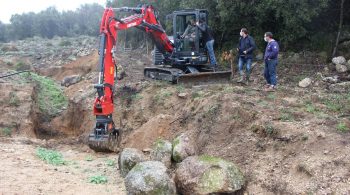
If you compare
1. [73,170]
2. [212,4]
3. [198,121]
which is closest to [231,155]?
[198,121]

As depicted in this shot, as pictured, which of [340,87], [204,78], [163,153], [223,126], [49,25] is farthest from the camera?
[49,25]

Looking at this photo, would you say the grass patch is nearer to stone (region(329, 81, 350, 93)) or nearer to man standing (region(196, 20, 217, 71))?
man standing (region(196, 20, 217, 71))

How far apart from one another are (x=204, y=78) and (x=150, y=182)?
673 centimetres

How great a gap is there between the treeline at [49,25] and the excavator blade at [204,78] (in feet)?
152

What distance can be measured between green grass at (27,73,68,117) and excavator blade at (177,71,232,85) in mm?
5580

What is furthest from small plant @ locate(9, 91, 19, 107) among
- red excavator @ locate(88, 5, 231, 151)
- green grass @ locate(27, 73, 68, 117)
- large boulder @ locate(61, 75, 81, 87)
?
large boulder @ locate(61, 75, 81, 87)

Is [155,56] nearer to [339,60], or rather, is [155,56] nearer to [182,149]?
[339,60]

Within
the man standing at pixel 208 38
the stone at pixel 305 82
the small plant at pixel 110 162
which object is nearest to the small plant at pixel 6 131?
the small plant at pixel 110 162

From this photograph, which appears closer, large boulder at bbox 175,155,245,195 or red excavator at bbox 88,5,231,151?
large boulder at bbox 175,155,245,195

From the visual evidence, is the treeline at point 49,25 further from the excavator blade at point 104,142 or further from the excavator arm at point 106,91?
the excavator blade at point 104,142

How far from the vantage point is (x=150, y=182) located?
22.8ft

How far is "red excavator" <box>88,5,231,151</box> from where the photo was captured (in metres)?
9.81

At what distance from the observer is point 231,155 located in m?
8.10

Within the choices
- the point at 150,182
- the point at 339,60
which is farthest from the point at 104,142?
the point at 339,60
